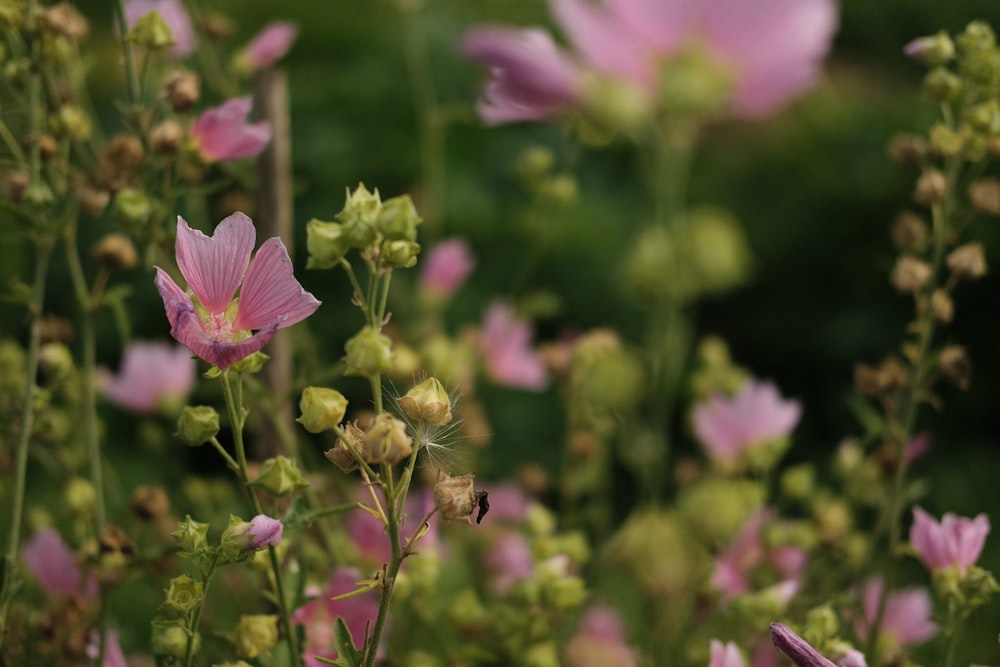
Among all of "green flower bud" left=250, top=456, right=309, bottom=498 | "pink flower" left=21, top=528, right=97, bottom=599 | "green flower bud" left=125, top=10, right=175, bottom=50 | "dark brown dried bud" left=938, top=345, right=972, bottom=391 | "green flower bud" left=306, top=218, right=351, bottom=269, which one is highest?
"green flower bud" left=125, top=10, right=175, bottom=50

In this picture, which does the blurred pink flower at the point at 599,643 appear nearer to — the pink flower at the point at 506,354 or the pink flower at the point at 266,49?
the pink flower at the point at 506,354

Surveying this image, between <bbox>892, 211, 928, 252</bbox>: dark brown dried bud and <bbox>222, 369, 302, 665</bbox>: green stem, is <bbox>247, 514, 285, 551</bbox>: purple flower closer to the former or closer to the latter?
<bbox>222, 369, 302, 665</bbox>: green stem

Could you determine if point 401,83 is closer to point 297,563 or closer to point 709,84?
point 297,563

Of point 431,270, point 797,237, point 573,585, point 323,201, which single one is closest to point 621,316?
point 797,237

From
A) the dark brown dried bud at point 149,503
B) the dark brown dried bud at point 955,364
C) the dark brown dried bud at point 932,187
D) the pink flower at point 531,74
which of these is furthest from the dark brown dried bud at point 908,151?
the dark brown dried bud at point 149,503

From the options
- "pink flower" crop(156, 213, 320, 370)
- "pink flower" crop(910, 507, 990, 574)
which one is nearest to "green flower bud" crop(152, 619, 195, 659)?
"pink flower" crop(156, 213, 320, 370)

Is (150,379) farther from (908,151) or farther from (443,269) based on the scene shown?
(908,151)

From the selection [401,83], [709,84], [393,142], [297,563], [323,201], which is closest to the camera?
[709,84]

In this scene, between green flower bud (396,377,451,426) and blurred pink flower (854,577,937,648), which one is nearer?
green flower bud (396,377,451,426)
